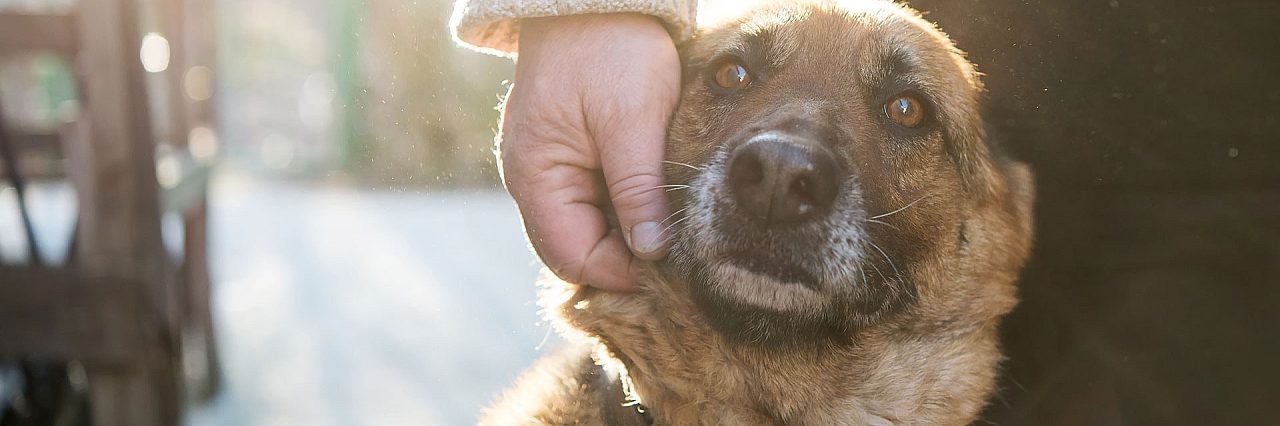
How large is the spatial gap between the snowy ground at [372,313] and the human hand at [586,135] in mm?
393

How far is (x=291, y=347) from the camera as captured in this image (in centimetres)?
627

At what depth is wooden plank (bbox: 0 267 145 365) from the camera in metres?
3.87

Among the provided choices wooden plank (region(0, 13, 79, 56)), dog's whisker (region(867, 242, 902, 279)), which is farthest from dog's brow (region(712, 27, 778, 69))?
wooden plank (region(0, 13, 79, 56))

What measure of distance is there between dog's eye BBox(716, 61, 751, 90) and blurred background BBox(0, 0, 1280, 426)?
0.43m

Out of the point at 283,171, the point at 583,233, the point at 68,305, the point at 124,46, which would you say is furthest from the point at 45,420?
the point at 283,171

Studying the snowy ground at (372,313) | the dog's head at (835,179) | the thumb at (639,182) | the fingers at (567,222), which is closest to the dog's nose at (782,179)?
the dog's head at (835,179)

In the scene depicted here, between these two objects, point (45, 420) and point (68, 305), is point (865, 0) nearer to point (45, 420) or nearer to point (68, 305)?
point (68, 305)

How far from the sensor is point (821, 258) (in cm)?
186

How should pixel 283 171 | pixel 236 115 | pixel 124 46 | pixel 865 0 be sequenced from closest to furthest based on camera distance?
pixel 865 0
pixel 124 46
pixel 283 171
pixel 236 115

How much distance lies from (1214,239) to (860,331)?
69cm

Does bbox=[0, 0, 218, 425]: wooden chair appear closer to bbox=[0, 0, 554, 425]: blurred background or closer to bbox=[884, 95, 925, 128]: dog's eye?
bbox=[0, 0, 554, 425]: blurred background

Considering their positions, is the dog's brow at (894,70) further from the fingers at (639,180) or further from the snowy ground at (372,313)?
the snowy ground at (372,313)

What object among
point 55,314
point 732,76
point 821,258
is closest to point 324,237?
point 55,314

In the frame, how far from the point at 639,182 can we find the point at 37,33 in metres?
3.45
